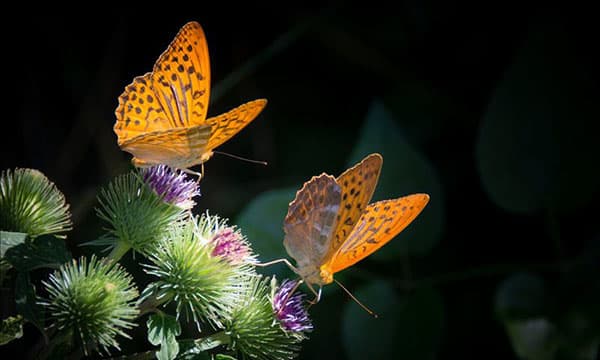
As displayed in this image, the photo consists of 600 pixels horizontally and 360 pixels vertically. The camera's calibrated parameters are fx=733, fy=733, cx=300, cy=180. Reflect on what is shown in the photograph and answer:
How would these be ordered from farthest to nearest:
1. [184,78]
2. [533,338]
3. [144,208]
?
[533,338] < [184,78] < [144,208]

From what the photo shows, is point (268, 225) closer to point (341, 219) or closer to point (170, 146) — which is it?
point (341, 219)

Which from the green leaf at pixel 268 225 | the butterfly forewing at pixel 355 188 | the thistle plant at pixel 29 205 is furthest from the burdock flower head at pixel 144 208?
the green leaf at pixel 268 225

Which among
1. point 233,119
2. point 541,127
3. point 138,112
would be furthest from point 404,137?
point 138,112

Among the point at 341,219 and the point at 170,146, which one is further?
the point at 341,219

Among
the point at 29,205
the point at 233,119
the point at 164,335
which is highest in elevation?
the point at 233,119

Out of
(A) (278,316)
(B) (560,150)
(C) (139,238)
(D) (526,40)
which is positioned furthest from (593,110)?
(C) (139,238)

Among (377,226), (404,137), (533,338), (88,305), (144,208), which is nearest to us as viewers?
(88,305)

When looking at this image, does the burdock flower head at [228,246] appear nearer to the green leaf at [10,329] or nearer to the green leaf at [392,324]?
the green leaf at [10,329]
